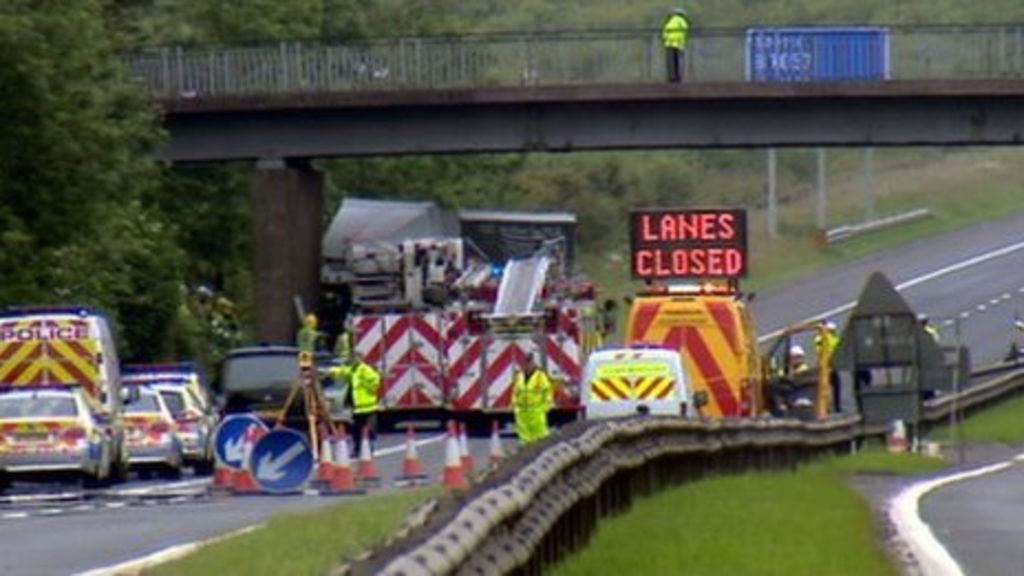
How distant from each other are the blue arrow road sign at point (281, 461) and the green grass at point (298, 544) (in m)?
9.76

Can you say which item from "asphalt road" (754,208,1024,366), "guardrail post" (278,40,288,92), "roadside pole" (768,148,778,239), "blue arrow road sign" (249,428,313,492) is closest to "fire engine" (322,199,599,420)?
"guardrail post" (278,40,288,92)

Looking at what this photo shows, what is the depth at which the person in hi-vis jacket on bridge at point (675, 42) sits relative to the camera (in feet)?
208

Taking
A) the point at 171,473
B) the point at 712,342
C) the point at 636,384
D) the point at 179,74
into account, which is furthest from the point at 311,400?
the point at 179,74

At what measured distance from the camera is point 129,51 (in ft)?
222

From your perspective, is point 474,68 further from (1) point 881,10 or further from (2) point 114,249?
(1) point 881,10

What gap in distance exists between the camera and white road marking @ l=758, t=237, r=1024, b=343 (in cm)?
8631

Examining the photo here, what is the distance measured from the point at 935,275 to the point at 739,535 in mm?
73549

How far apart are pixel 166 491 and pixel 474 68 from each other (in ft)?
94.6

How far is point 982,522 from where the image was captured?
89.2 ft

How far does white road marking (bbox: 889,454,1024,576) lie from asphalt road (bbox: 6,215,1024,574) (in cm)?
532

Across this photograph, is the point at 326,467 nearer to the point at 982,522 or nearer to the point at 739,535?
the point at 982,522

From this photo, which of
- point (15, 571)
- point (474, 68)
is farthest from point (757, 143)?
point (15, 571)

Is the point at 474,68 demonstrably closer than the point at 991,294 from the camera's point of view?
Yes

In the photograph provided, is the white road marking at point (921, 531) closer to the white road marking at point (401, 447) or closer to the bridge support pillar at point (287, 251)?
the white road marking at point (401, 447)
